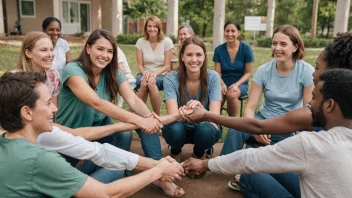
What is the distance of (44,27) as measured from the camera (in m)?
5.81

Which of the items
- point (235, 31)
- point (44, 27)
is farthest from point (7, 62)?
point (235, 31)

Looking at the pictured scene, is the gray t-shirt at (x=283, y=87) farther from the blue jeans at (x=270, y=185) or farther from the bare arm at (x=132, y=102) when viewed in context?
the bare arm at (x=132, y=102)

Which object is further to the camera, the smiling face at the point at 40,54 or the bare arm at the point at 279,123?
the smiling face at the point at 40,54

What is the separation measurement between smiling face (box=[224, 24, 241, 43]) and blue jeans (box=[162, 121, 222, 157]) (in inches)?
82.1

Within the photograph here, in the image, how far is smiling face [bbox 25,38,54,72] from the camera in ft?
12.0

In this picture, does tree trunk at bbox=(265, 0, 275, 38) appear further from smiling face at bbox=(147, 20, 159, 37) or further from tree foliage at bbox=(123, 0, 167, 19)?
smiling face at bbox=(147, 20, 159, 37)

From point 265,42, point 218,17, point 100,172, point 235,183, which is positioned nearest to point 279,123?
point 235,183

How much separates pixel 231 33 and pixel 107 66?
2.46 metres

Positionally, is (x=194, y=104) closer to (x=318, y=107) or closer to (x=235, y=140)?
(x=235, y=140)

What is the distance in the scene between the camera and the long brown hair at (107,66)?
347 centimetres

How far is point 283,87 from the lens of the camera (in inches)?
145

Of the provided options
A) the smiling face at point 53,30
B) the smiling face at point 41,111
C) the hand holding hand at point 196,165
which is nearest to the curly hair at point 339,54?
the hand holding hand at point 196,165

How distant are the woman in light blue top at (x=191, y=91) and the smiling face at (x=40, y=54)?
4.31ft

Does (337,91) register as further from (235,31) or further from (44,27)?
(44,27)
